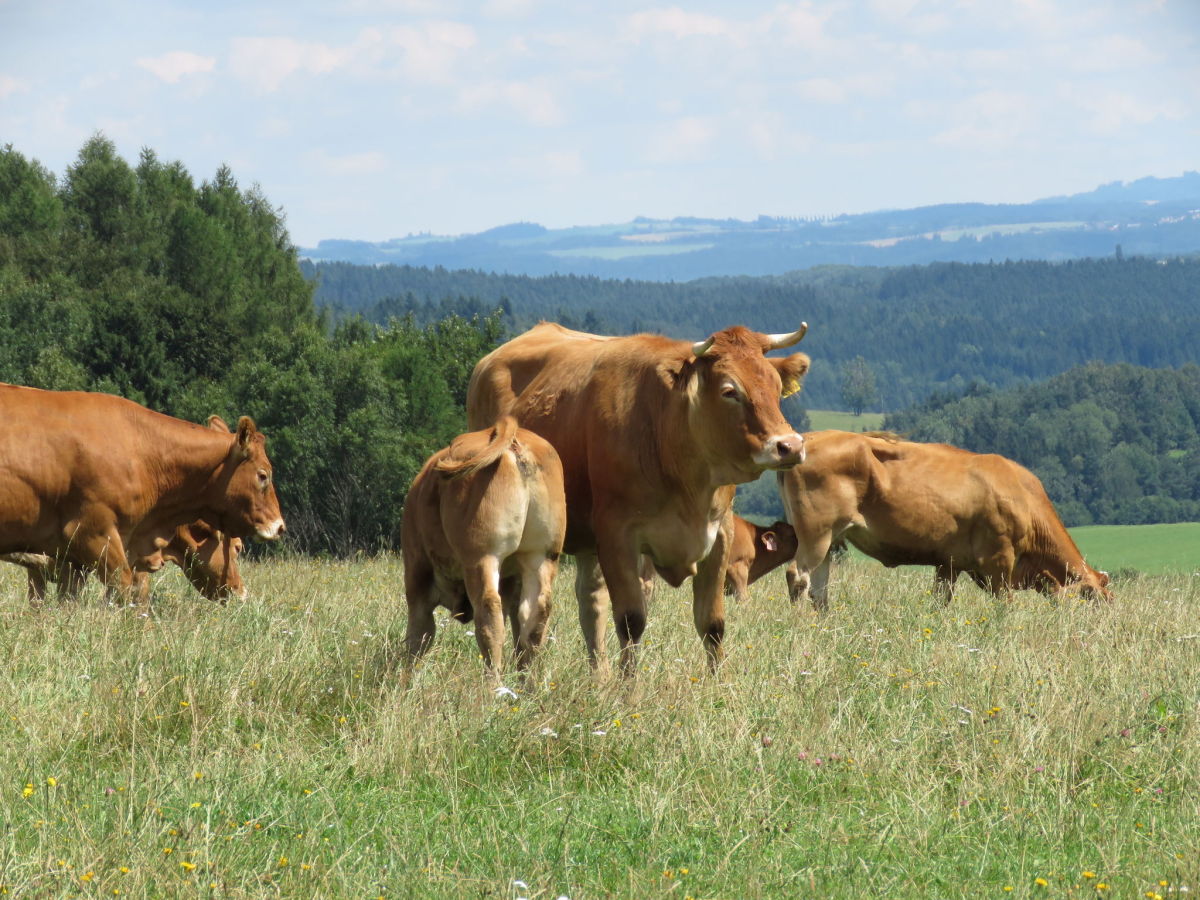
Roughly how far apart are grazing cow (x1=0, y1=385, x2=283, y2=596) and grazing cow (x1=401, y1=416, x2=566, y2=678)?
309 cm

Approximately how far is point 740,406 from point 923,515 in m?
6.70

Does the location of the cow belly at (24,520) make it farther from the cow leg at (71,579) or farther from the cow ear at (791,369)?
the cow ear at (791,369)

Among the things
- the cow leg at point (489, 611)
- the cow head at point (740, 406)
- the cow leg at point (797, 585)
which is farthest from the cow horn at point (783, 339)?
the cow leg at point (797, 585)

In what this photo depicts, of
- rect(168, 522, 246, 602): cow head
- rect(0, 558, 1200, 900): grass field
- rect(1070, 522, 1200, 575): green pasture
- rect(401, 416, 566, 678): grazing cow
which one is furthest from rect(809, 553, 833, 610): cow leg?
rect(1070, 522, 1200, 575): green pasture

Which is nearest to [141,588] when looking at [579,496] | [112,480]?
[112,480]

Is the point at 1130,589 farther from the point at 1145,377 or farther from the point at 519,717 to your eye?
the point at 1145,377

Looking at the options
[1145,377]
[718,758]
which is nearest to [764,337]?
[718,758]

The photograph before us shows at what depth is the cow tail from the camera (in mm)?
6652

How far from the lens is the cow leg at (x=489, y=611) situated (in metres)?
6.70

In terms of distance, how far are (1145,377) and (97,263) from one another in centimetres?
14025

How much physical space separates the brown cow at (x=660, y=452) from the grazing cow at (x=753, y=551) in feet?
18.3

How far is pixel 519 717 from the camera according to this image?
5988 mm

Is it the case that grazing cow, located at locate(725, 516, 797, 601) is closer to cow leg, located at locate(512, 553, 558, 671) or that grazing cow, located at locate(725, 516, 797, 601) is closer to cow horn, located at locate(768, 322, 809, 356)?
cow horn, located at locate(768, 322, 809, 356)

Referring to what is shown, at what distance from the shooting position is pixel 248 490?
10602 millimetres
